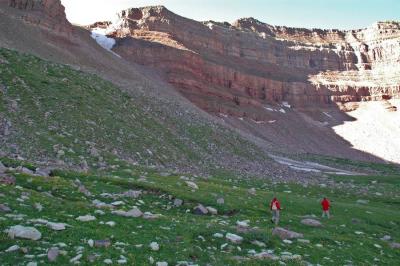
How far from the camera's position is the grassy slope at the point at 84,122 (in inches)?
1221

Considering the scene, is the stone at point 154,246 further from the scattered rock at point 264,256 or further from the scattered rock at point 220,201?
the scattered rock at point 220,201

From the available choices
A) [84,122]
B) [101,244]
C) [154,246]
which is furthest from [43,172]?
[84,122]

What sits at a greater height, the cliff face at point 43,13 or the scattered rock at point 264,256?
the cliff face at point 43,13

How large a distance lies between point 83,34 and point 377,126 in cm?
11333

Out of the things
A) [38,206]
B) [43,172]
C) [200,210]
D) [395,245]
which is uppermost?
[38,206]

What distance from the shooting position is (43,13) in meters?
96.9

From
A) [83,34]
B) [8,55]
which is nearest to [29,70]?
[8,55]

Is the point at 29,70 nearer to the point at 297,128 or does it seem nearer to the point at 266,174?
the point at 266,174

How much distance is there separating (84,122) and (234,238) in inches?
951

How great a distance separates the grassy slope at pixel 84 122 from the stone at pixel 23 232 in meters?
15.9

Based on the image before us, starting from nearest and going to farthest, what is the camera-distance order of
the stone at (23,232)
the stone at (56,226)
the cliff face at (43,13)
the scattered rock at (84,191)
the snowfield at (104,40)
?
the stone at (23,232) → the stone at (56,226) → the scattered rock at (84,191) → the cliff face at (43,13) → the snowfield at (104,40)

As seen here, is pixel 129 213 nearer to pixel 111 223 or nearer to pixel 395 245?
A: pixel 111 223

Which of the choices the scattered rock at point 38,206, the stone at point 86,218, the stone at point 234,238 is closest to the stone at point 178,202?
the stone at point 234,238

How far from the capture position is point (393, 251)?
20281mm
